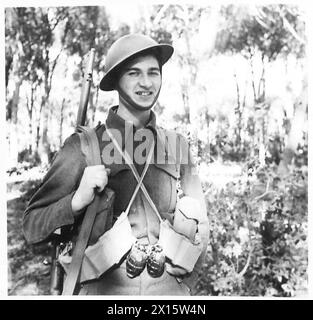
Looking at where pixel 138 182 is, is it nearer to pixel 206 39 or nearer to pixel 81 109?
pixel 81 109

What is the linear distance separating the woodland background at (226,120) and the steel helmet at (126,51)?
5 cm

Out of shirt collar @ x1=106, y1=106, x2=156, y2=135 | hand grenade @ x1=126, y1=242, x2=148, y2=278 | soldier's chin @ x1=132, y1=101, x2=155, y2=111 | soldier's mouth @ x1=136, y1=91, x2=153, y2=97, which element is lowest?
hand grenade @ x1=126, y1=242, x2=148, y2=278

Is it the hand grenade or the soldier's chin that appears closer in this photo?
the hand grenade

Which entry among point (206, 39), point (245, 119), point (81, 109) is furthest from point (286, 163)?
point (81, 109)

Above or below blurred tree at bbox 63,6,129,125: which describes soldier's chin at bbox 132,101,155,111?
below

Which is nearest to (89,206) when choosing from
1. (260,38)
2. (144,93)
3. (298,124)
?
(144,93)

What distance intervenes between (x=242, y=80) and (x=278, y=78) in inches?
9.3

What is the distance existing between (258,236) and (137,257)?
2.64ft

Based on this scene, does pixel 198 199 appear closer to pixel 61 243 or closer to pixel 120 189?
pixel 120 189

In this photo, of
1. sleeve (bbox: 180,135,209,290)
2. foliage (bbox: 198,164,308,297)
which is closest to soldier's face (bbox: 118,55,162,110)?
sleeve (bbox: 180,135,209,290)

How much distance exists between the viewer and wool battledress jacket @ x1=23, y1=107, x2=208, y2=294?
177 inches

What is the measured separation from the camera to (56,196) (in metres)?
4.55

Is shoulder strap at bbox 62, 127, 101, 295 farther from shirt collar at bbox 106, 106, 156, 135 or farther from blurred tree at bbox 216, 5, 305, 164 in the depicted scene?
blurred tree at bbox 216, 5, 305, 164

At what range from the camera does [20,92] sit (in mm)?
4676
